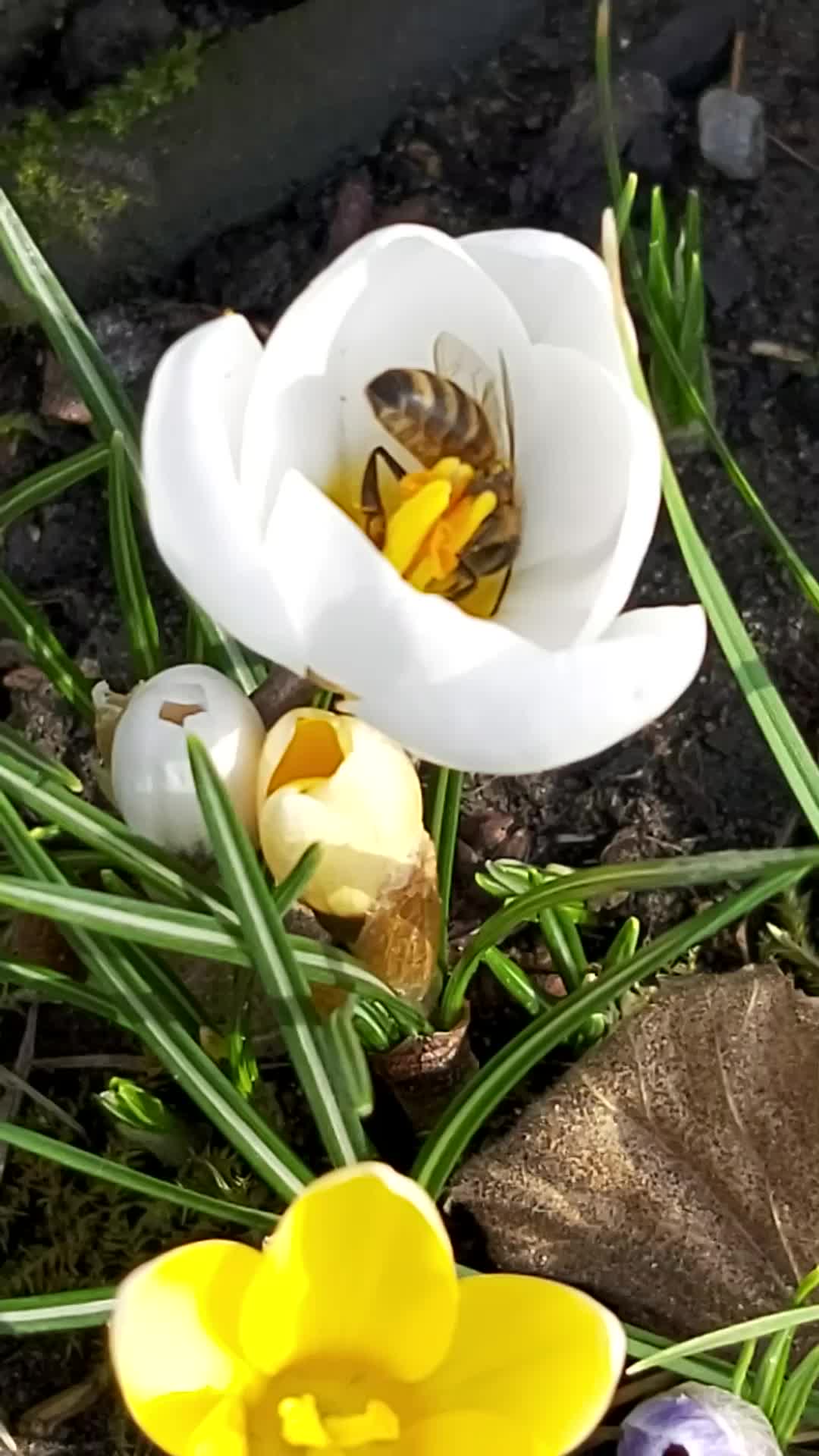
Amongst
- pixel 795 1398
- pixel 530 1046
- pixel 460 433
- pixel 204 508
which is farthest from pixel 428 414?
pixel 795 1398

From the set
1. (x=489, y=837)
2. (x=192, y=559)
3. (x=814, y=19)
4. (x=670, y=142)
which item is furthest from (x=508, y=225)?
(x=192, y=559)

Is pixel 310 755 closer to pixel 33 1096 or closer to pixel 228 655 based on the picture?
pixel 228 655

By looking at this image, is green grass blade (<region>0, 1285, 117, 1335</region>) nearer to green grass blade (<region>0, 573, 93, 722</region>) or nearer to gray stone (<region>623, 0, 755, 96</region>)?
green grass blade (<region>0, 573, 93, 722</region>)

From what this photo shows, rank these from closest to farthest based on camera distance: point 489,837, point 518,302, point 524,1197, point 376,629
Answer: point 376,629 < point 518,302 < point 524,1197 < point 489,837

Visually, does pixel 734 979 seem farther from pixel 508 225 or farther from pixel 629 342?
pixel 508 225

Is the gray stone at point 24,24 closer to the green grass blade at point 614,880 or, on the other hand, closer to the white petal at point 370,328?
the white petal at point 370,328

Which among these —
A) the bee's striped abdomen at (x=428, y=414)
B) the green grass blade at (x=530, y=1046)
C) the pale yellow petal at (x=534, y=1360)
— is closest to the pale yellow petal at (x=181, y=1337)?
the pale yellow petal at (x=534, y=1360)
